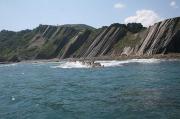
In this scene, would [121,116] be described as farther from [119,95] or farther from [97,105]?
[119,95]

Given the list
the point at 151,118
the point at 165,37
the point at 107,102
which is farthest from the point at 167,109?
the point at 165,37

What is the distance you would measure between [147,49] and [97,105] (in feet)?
422

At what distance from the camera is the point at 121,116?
30.9 metres

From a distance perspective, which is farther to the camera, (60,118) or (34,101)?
(34,101)

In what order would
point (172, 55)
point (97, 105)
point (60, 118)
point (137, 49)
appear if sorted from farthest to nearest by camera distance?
point (137, 49) → point (172, 55) → point (97, 105) → point (60, 118)

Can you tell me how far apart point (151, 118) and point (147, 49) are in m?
135

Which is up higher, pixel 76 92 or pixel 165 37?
pixel 165 37

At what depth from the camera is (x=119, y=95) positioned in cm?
4291

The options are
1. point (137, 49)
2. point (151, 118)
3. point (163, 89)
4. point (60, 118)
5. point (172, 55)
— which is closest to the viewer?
point (151, 118)

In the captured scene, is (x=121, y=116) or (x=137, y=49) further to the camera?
(x=137, y=49)

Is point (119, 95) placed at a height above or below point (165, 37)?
below

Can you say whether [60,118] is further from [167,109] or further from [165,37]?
[165,37]

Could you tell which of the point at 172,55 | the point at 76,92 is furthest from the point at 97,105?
the point at 172,55

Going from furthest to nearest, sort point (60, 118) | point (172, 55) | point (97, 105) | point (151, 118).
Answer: point (172, 55)
point (97, 105)
point (60, 118)
point (151, 118)
